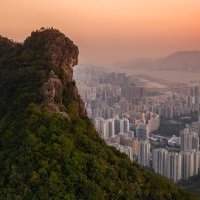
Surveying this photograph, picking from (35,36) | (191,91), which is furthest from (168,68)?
(35,36)

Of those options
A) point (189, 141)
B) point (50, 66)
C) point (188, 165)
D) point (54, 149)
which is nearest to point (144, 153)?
point (188, 165)

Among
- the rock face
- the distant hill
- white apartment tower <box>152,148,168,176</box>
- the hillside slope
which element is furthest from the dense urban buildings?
the distant hill

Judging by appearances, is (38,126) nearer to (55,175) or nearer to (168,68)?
(55,175)

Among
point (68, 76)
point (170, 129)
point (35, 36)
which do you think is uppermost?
point (35, 36)

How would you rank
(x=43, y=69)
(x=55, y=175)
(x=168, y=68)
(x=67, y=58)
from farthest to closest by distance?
(x=168, y=68) → (x=67, y=58) → (x=43, y=69) → (x=55, y=175)

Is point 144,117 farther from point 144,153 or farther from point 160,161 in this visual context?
point 160,161

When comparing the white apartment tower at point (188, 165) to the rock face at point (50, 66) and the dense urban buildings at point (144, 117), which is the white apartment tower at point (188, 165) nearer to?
the dense urban buildings at point (144, 117)
